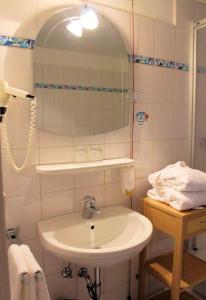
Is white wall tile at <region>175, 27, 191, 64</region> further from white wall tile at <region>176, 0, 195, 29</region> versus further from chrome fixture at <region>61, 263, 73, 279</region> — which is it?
chrome fixture at <region>61, 263, 73, 279</region>

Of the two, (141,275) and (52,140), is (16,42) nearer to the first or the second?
(52,140)

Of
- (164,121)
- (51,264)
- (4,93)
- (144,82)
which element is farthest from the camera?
(164,121)

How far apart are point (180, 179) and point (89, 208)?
53 cm

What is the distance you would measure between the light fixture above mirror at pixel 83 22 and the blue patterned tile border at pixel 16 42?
0.24 m

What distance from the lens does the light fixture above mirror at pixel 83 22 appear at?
1.41 m

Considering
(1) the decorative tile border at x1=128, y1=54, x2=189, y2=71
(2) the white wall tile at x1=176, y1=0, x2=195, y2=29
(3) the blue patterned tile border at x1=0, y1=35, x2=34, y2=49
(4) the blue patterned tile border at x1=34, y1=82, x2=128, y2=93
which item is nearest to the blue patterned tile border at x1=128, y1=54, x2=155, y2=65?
(1) the decorative tile border at x1=128, y1=54, x2=189, y2=71

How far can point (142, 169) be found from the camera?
177 centimetres

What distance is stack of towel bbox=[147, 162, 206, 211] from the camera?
142cm

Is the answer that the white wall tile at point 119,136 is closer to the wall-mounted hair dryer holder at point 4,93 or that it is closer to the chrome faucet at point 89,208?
the chrome faucet at point 89,208

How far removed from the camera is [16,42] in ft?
4.13

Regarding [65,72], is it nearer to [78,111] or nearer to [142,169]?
[78,111]

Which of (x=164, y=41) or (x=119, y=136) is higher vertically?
(x=164, y=41)

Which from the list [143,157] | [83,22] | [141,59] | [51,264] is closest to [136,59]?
[141,59]

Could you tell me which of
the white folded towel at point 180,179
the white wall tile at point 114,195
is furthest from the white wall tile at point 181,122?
the white wall tile at point 114,195
